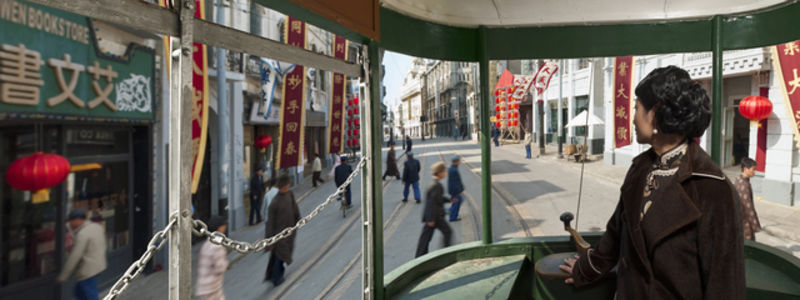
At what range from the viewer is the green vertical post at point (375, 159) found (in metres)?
2.08

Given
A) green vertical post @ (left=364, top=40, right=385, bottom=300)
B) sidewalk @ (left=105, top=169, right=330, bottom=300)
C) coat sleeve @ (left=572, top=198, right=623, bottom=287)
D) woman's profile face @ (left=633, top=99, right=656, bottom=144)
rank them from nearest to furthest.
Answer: woman's profile face @ (left=633, top=99, right=656, bottom=144)
coat sleeve @ (left=572, top=198, right=623, bottom=287)
green vertical post @ (left=364, top=40, right=385, bottom=300)
sidewalk @ (left=105, top=169, right=330, bottom=300)

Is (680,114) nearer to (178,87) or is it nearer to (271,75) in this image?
(178,87)

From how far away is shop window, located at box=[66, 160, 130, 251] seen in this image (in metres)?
4.29

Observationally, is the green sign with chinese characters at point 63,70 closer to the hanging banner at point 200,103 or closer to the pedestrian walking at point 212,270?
the hanging banner at point 200,103

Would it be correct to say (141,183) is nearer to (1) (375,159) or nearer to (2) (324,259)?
(2) (324,259)

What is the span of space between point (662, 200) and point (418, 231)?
608 cm

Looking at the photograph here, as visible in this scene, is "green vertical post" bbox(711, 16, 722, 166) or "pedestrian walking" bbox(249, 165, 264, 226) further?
"pedestrian walking" bbox(249, 165, 264, 226)

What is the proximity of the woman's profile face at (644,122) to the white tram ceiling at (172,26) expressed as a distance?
131cm

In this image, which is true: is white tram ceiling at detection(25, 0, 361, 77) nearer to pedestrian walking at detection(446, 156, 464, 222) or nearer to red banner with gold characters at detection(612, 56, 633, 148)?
pedestrian walking at detection(446, 156, 464, 222)

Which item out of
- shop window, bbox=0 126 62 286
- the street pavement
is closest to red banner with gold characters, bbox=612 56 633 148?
the street pavement

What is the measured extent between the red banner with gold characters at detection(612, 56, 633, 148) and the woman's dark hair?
791 centimetres

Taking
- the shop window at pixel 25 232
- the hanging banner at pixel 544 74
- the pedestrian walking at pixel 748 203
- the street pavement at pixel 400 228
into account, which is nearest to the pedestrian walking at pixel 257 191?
the street pavement at pixel 400 228

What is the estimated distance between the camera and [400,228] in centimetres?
746

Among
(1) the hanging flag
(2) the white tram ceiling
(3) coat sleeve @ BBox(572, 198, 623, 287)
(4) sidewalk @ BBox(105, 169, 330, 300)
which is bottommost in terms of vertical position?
(4) sidewalk @ BBox(105, 169, 330, 300)
